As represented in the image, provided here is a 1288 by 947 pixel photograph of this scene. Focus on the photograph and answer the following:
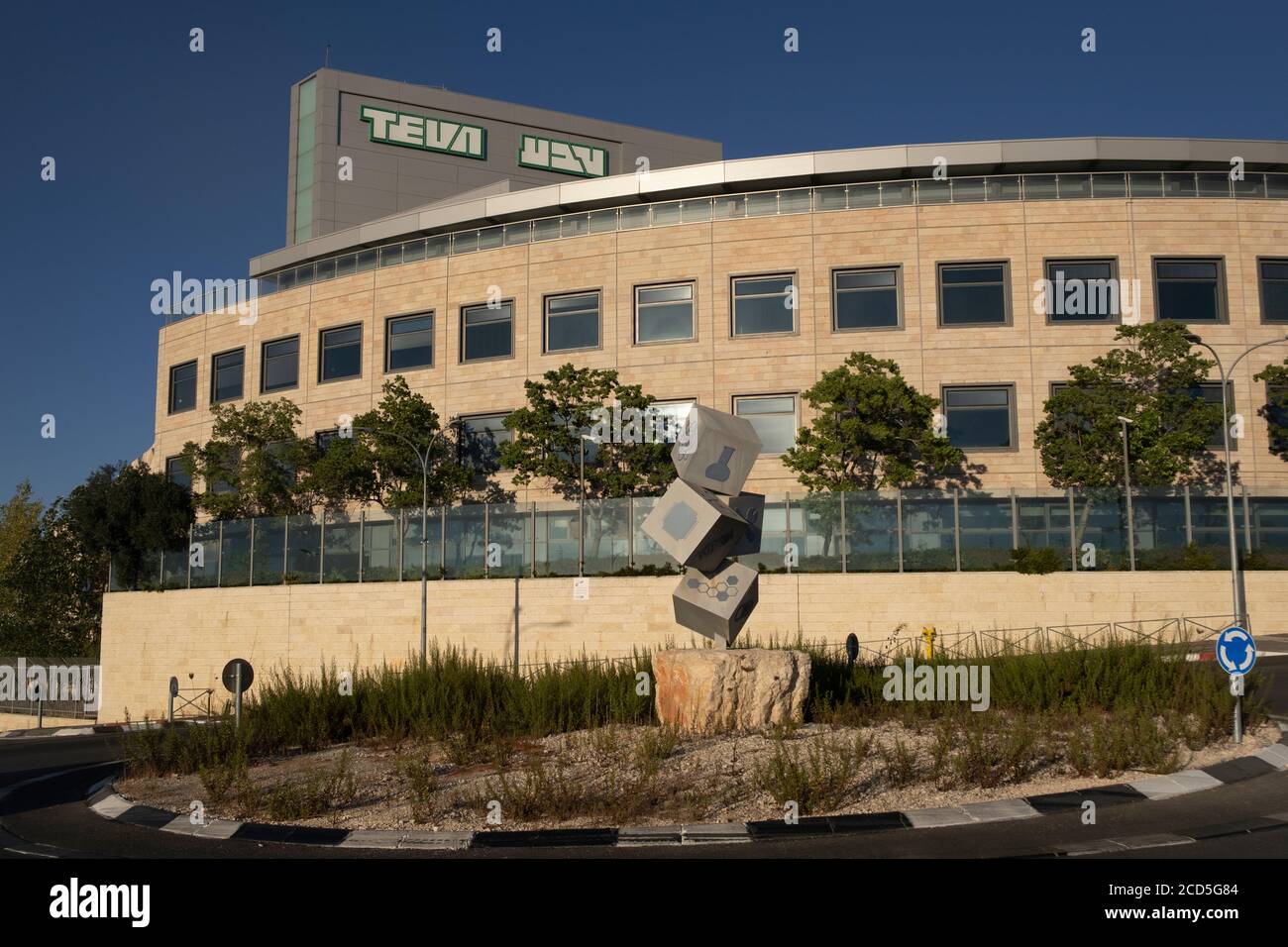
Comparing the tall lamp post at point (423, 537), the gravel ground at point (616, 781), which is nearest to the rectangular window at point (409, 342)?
the tall lamp post at point (423, 537)

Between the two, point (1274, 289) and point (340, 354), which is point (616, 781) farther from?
point (340, 354)

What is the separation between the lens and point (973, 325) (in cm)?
3881

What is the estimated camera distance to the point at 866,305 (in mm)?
39562

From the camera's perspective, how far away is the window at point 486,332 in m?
43.8

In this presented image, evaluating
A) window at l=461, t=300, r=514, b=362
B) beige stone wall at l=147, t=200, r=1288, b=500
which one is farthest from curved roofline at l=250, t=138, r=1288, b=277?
window at l=461, t=300, r=514, b=362

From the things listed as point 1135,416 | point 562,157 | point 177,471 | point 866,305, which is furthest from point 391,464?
point 562,157

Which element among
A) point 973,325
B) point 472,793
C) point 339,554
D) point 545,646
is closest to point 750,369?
point 973,325

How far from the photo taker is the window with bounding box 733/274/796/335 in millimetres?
40094

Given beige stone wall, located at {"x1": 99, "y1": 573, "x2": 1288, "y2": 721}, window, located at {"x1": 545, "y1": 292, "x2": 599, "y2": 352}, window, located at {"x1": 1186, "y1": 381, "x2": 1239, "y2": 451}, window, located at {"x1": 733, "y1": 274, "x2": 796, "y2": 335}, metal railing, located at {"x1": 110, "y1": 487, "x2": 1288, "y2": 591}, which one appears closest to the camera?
beige stone wall, located at {"x1": 99, "y1": 573, "x2": 1288, "y2": 721}

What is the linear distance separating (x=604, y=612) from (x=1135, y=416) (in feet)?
58.9

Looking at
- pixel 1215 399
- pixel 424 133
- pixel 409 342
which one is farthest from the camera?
pixel 424 133

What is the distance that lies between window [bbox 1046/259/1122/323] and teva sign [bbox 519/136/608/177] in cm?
3194

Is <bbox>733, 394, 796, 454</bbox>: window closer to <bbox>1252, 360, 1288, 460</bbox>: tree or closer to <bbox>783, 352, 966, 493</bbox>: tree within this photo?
<bbox>783, 352, 966, 493</bbox>: tree
